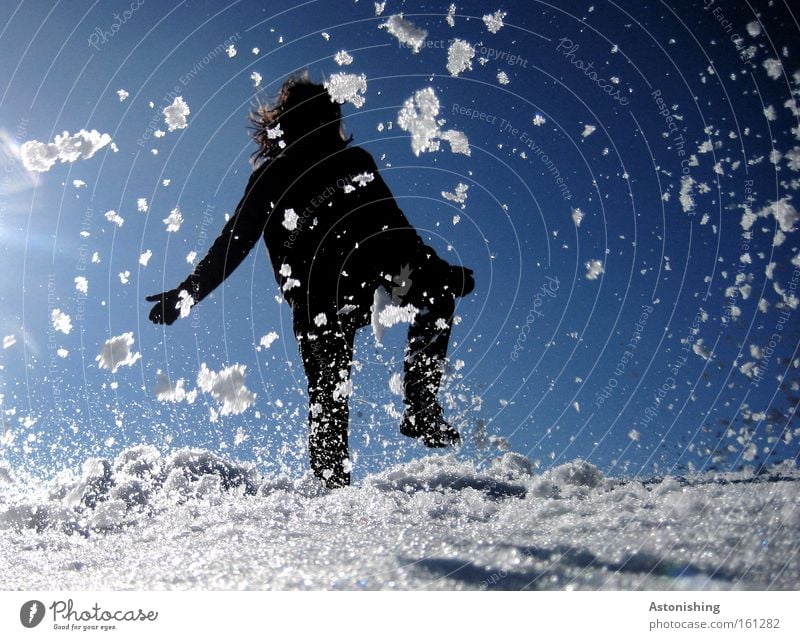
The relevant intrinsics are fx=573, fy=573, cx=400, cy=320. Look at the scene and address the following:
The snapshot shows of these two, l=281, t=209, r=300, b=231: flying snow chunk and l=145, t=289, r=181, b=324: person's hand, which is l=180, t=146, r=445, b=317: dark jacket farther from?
l=145, t=289, r=181, b=324: person's hand

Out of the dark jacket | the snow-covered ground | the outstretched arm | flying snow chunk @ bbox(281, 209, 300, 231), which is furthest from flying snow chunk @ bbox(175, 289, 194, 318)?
the snow-covered ground

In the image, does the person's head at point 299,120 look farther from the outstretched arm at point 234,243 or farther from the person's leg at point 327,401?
the person's leg at point 327,401

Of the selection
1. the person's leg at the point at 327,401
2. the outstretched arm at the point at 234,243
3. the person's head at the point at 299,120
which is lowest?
the person's leg at the point at 327,401

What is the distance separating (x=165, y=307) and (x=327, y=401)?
147 cm

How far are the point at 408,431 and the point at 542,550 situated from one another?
7.03 ft

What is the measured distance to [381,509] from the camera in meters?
4.11

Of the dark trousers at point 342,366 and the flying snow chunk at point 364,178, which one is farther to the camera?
the flying snow chunk at point 364,178

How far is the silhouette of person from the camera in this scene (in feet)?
15.6

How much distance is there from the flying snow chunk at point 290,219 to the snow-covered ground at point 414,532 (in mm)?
2148

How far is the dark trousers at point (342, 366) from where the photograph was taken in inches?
185

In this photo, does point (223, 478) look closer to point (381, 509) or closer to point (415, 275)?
point (381, 509)

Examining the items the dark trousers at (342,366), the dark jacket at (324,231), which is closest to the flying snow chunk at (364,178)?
the dark jacket at (324,231)

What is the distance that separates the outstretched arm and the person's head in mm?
393

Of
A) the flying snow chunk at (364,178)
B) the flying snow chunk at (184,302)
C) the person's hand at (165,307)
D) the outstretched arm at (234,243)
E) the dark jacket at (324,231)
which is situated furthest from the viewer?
the flying snow chunk at (364,178)
